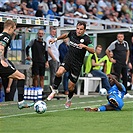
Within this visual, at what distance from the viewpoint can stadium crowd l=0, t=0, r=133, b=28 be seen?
22717 millimetres

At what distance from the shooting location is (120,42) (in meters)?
19.9

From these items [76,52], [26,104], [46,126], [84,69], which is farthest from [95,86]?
[46,126]

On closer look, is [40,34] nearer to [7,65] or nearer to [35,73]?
[35,73]

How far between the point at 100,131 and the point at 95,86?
1223cm

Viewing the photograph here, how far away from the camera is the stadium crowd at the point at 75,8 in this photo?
2272 cm

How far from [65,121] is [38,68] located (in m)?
7.87

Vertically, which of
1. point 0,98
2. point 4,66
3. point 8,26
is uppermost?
point 8,26

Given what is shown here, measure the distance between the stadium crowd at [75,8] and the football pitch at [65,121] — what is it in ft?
29.0

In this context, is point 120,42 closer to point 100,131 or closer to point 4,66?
point 4,66

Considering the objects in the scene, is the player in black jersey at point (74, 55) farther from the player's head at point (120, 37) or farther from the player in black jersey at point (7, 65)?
the player's head at point (120, 37)

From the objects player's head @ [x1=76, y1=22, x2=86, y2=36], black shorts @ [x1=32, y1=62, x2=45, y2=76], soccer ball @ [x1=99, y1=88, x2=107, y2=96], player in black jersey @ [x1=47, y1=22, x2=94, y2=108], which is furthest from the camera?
soccer ball @ [x1=99, y1=88, x2=107, y2=96]

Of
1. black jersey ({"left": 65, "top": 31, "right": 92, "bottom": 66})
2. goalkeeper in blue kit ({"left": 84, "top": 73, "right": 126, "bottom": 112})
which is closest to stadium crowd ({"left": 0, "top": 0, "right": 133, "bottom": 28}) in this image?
black jersey ({"left": 65, "top": 31, "right": 92, "bottom": 66})

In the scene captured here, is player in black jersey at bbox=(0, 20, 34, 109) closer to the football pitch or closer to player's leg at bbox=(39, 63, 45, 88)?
the football pitch

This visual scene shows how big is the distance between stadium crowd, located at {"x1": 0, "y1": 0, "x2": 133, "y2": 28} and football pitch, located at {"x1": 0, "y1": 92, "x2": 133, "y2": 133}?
29.0ft
